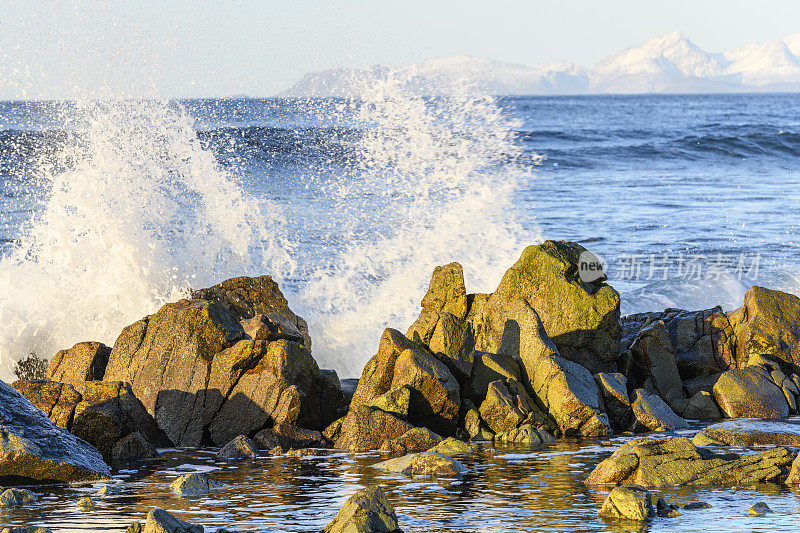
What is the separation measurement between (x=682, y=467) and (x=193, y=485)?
2.97 m

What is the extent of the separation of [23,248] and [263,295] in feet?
12.8

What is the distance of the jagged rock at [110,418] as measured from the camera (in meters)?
6.47

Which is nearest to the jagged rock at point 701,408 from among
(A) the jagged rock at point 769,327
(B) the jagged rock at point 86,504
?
(A) the jagged rock at point 769,327

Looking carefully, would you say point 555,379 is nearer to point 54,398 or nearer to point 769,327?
point 769,327

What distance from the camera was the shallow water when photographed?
4.67 meters

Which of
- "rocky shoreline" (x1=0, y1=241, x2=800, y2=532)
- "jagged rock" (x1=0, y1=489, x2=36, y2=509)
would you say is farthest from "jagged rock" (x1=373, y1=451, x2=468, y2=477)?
"jagged rock" (x1=0, y1=489, x2=36, y2=509)

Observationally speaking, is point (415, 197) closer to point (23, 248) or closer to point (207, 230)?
point (207, 230)

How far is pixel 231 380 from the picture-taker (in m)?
7.18

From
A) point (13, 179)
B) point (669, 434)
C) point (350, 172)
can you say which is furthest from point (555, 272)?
point (13, 179)

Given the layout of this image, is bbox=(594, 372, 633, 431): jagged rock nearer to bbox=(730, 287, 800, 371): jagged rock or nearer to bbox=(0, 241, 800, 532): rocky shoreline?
bbox=(0, 241, 800, 532): rocky shoreline

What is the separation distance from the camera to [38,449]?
5742 mm

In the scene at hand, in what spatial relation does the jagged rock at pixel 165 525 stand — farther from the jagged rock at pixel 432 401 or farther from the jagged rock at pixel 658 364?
the jagged rock at pixel 658 364

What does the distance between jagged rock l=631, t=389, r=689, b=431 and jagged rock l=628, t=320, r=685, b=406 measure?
0.56m

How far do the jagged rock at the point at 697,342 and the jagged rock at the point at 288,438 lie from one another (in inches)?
118
